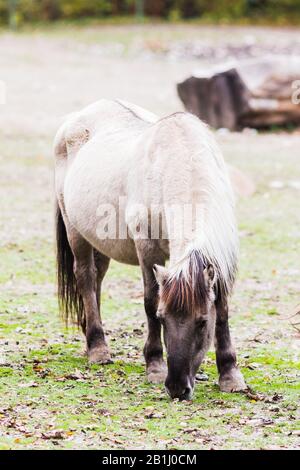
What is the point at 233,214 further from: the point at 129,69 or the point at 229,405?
the point at 129,69

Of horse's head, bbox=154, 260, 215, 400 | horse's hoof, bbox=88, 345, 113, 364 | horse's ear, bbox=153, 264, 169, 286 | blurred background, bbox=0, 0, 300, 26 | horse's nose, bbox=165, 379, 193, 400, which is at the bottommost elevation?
blurred background, bbox=0, 0, 300, 26

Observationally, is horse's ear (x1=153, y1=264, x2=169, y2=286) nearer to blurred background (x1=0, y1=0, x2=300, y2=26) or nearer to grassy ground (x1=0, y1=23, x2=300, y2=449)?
grassy ground (x1=0, y1=23, x2=300, y2=449)

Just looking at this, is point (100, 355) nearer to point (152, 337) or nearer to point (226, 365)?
point (152, 337)

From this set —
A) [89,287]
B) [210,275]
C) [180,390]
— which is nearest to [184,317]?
[210,275]

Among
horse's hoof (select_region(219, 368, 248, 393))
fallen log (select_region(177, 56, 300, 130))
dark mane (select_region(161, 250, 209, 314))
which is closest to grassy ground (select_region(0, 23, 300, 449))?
horse's hoof (select_region(219, 368, 248, 393))

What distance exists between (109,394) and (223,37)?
25.6 metres

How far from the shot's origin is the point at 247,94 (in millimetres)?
16859

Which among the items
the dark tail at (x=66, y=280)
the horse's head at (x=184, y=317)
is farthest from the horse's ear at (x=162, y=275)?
the dark tail at (x=66, y=280)

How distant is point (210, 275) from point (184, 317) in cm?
27

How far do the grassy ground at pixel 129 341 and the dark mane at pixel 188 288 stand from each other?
0.64m

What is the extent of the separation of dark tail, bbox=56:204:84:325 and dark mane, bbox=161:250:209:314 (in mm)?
2151

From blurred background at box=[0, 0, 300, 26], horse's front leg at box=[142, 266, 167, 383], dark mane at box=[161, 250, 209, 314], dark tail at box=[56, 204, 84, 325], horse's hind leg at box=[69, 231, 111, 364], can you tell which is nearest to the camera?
dark mane at box=[161, 250, 209, 314]

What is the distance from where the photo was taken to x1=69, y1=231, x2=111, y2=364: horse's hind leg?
689 cm

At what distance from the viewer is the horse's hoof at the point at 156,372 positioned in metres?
6.14
